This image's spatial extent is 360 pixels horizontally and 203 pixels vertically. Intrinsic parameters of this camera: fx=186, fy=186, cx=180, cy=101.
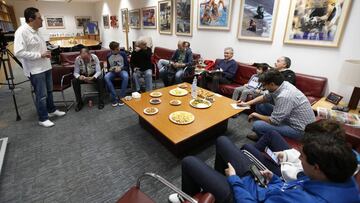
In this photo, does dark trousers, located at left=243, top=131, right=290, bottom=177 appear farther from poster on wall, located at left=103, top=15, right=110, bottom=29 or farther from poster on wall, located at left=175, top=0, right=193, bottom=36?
poster on wall, located at left=103, top=15, right=110, bottom=29

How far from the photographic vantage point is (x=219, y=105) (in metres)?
2.56

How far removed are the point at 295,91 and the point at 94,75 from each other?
10.9ft

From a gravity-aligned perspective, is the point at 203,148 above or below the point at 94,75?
below

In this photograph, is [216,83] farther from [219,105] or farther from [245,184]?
[245,184]

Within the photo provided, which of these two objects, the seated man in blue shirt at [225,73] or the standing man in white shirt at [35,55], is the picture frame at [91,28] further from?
the seated man in blue shirt at [225,73]

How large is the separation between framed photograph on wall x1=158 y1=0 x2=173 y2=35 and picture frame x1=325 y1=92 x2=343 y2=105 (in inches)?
164

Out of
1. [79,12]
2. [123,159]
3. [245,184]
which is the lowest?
[123,159]

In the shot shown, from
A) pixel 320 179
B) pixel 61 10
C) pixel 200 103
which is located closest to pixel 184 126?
pixel 200 103

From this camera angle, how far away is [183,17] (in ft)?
16.1

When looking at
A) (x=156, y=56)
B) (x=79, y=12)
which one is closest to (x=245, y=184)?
(x=156, y=56)

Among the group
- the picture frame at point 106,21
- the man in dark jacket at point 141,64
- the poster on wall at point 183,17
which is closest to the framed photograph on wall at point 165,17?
the poster on wall at point 183,17

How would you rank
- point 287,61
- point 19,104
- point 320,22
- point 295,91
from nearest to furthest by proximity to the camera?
point 295,91 < point 320,22 < point 287,61 < point 19,104

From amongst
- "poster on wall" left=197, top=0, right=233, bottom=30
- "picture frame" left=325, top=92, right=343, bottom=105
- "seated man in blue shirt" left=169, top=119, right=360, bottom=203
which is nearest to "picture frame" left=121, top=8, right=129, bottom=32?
"poster on wall" left=197, top=0, right=233, bottom=30

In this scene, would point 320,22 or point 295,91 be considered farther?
point 320,22
